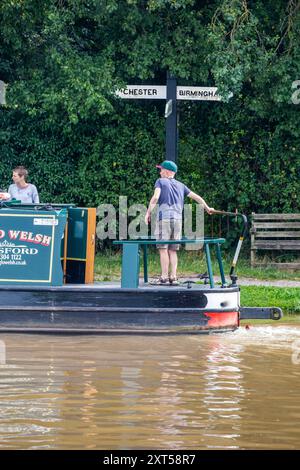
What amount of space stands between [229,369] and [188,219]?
9.69 metres

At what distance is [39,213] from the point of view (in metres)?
15.0

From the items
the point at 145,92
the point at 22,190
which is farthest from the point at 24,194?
the point at 145,92

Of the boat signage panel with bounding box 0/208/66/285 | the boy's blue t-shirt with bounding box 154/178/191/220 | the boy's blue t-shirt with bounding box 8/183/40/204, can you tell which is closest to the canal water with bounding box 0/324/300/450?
the boat signage panel with bounding box 0/208/66/285

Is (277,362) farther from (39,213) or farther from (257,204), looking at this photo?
(257,204)

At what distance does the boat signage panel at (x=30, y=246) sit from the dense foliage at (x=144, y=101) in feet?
19.8

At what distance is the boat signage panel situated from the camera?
15.1 meters

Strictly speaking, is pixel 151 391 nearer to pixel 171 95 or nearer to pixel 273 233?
pixel 171 95

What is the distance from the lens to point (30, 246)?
49.7 feet

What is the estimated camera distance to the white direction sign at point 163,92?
21.1m

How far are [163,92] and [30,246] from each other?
687 centimetres

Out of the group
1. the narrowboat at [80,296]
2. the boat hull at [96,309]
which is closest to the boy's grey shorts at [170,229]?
the narrowboat at [80,296]

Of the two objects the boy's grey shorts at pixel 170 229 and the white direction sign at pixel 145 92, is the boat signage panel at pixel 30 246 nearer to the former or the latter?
the boy's grey shorts at pixel 170 229

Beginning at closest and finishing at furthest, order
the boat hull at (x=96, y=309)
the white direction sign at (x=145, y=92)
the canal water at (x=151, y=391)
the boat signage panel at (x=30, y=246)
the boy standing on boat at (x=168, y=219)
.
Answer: the canal water at (x=151, y=391)
the boat hull at (x=96, y=309)
the boat signage panel at (x=30, y=246)
the boy standing on boat at (x=168, y=219)
the white direction sign at (x=145, y=92)
